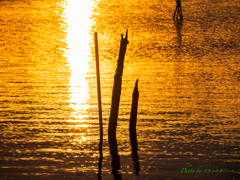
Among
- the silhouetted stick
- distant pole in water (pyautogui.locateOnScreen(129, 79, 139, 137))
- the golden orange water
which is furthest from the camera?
distant pole in water (pyautogui.locateOnScreen(129, 79, 139, 137))

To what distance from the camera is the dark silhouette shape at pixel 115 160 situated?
11.7m

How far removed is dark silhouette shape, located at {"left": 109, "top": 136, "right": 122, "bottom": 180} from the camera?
11670 millimetres

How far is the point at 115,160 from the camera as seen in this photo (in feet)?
41.5

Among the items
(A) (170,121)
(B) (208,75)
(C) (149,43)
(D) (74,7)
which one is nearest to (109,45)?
(C) (149,43)

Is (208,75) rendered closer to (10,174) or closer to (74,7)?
(10,174)

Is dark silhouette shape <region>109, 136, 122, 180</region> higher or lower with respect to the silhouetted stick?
lower

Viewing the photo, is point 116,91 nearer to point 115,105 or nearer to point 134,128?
point 115,105

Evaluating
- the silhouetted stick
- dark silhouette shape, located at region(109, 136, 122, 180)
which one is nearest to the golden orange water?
dark silhouette shape, located at region(109, 136, 122, 180)

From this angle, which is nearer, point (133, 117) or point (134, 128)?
point (133, 117)

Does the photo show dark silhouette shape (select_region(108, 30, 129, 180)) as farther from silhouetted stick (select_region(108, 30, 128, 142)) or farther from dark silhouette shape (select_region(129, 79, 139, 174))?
dark silhouette shape (select_region(129, 79, 139, 174))

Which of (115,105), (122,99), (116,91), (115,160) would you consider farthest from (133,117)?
(122,99)

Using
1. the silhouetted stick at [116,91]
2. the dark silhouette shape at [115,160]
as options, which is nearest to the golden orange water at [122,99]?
the dark silhouette shape at [115,160]

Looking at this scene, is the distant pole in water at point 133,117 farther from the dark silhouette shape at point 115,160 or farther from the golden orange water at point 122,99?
the dark silhouette shape at point 115,160

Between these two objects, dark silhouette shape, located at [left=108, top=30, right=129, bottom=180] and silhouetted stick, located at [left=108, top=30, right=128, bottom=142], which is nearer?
dark silhouette shape, located at [left=108, top=30, right=129, bottom=180]
